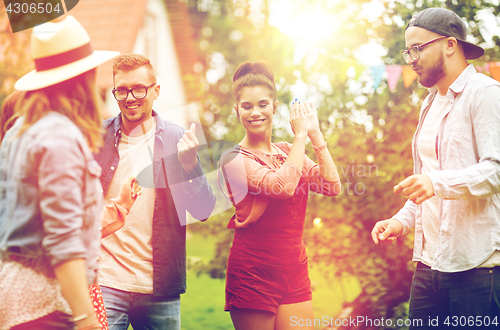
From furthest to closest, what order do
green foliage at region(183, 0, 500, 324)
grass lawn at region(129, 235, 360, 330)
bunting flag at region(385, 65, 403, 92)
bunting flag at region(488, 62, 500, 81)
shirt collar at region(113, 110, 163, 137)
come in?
grass lawn at region(129, 235, 360, 330) < green foliage at region(183, 0, 500, 324) < bunting flag at region(385, 65, 403, 92) < bunting flag at region(488, 62, 500, 81) < shirt collar at region(113, 110, 163, 137)

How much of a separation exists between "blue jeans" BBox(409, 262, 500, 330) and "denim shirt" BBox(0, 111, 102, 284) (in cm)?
179

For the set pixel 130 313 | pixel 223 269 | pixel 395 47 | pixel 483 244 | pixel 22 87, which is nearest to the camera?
pixel 22 87

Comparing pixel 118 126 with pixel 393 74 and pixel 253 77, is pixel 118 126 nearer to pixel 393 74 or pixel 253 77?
pixel 253 77

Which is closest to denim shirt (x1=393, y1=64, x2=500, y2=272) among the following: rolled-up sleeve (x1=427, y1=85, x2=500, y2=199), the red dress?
rolled-up sleeve (x1=427, y1=85, x2=500, y2=199)

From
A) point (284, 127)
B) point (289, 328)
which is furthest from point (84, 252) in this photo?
point (284, 127)

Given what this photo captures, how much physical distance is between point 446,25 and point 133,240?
2.06m

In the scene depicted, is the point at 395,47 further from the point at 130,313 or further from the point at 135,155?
the point at 130,313

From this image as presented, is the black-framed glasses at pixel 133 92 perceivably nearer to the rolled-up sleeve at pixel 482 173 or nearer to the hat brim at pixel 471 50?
the rolled-up sleeve at pixel 482 173

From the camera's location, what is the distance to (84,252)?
137 centimetres

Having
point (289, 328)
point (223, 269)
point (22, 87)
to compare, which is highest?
point (22, 87)

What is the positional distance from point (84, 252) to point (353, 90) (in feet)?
10.5

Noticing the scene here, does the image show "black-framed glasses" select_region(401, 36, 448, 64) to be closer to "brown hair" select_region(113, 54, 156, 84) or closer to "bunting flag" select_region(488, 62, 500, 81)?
"brown hair" select_region(113, 54, 156, 84)

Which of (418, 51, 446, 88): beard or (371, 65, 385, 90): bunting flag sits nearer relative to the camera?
(418, 51, 446, 88): beard

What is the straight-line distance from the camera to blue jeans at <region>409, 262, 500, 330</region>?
6.94 ft
